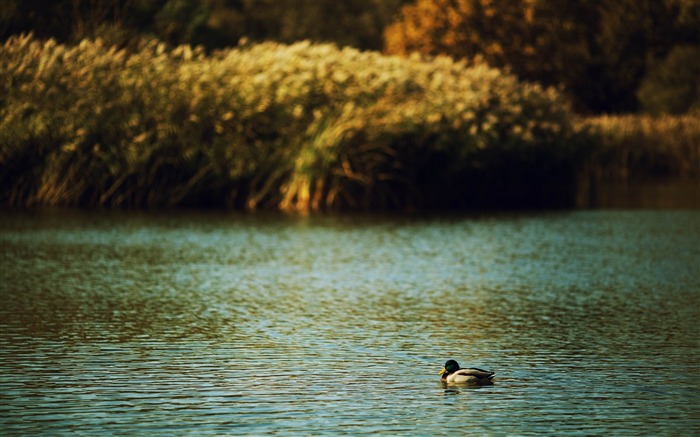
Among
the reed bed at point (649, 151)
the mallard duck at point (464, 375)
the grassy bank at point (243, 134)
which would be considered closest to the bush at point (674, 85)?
the reed bed at point (649, 151)

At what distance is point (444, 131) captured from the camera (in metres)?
26.6

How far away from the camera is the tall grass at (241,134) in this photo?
25125 millimetres

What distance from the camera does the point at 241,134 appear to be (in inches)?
1022

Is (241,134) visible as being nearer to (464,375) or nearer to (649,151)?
(464,375)

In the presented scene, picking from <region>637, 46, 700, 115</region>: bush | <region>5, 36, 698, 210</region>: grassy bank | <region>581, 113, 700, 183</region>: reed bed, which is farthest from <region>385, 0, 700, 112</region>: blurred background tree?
<region>5, 36, 698, 210</region>: grassy bank

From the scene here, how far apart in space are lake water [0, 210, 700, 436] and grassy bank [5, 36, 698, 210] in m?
4.06

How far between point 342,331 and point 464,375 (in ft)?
8.97

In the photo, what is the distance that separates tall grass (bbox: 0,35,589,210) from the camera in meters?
25.1

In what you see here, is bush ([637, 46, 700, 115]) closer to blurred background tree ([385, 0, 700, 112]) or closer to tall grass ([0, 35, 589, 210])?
blurred background tree ([385, 0, 700, 112])

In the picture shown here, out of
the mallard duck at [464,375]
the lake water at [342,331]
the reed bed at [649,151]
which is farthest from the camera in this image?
the reed bed at [649,151]

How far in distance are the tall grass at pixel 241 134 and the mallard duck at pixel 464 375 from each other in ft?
52.9

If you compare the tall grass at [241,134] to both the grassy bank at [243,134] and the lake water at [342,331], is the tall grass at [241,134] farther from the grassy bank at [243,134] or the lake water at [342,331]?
the lake water at [342,331]

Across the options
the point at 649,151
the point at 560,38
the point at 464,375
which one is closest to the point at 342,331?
the point at 464,375

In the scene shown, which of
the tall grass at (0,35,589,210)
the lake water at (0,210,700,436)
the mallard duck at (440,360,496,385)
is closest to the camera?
the lake water at (0,210,700,436)
